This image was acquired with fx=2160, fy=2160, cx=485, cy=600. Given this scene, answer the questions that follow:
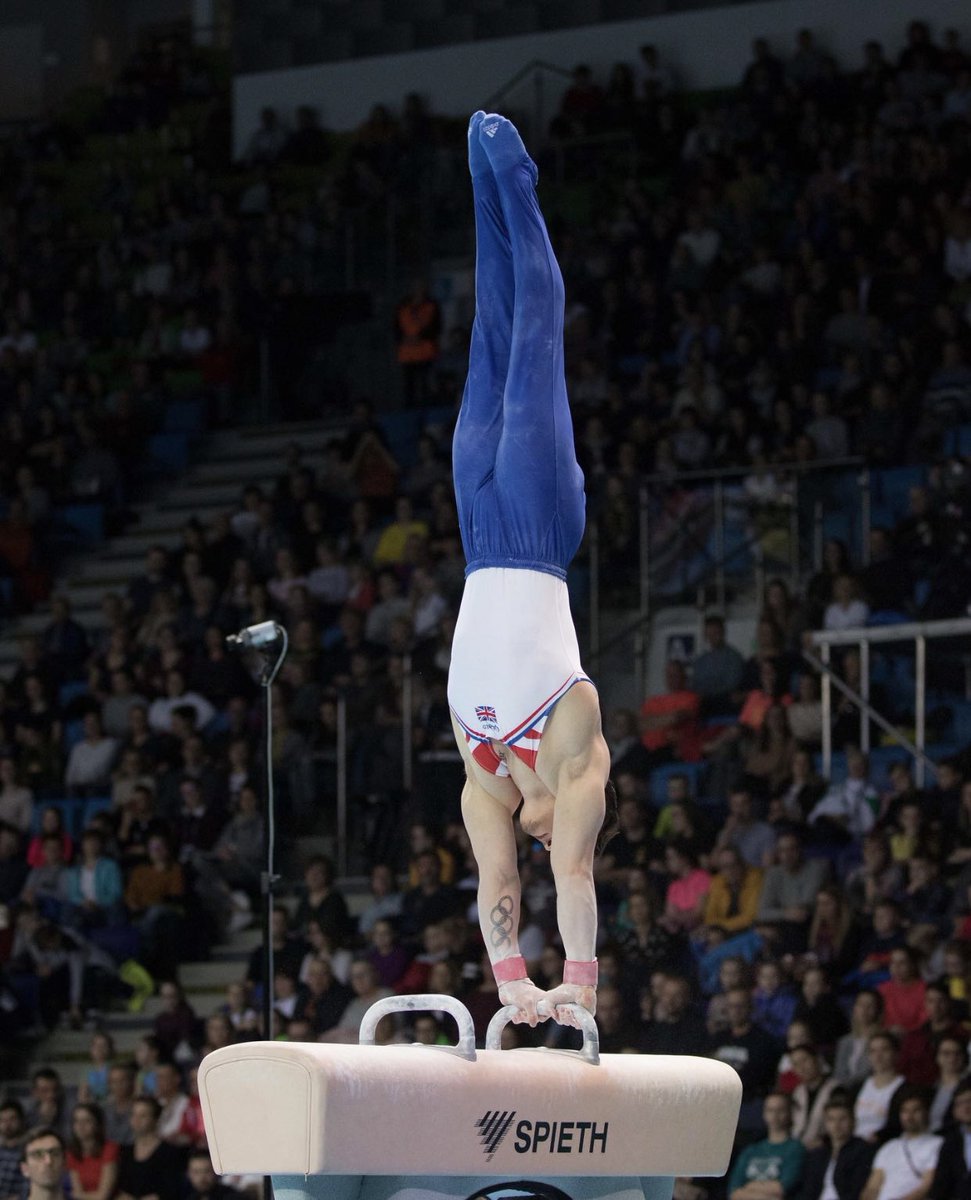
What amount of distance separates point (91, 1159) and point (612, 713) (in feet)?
10.7

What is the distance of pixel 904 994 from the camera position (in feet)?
27.4

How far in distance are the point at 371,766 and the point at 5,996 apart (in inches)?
83.1

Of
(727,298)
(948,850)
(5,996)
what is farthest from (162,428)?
(948,850)

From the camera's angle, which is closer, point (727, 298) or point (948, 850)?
point (948, 850)

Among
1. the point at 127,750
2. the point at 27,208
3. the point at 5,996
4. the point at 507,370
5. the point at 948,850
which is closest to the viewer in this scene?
the point at 507,370

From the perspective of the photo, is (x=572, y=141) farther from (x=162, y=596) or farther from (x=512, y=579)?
(x=512, y=579)

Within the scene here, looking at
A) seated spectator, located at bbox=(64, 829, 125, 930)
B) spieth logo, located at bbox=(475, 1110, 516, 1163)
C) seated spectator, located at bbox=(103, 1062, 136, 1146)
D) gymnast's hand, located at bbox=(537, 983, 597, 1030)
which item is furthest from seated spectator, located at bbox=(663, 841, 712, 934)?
spieth logo, located at bbox=(475, 1110, 516, 1163)

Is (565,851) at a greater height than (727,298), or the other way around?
(727,298)

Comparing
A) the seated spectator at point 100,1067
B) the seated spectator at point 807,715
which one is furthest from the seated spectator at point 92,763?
the seated spectator at point 807,715

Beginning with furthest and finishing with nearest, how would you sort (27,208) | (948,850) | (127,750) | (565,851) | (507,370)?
1. (27,208)
2. (127,750)
3. (948,850)
4. (507,370)
5. (565,851)

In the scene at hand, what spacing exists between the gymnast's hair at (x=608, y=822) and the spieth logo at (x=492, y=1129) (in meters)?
0.65

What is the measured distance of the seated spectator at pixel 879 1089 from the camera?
795cm

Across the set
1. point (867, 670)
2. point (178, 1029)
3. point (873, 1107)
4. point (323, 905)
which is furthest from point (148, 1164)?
point (867, 670)

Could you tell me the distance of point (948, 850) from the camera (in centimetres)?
902
